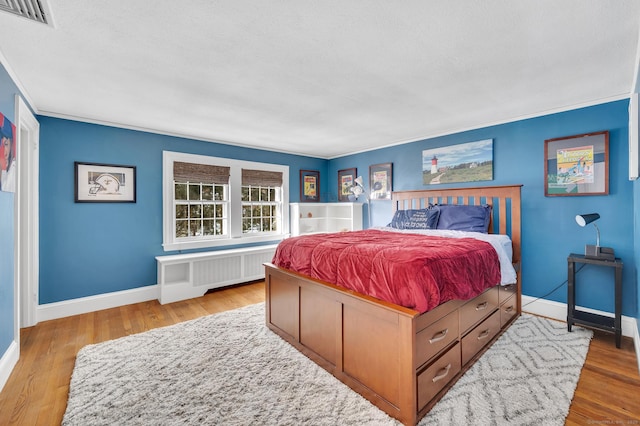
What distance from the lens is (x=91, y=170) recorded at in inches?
143

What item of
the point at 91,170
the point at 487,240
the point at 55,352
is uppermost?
the point at 91,170

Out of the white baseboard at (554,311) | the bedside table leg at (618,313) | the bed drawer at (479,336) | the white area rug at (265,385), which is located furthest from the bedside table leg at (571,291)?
the bed drawer at (479,336)

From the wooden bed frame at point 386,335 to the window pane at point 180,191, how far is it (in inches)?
92.3

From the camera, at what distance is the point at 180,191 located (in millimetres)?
4477

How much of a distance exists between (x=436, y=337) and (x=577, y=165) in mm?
2700

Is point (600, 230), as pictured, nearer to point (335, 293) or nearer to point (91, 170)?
point (335, 293)

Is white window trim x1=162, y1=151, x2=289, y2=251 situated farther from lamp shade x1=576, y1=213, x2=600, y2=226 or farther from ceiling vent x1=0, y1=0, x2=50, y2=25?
lamp shade x1=576, y1=213, x2=600, y2=226

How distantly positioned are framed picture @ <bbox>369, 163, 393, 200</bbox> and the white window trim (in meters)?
1.64

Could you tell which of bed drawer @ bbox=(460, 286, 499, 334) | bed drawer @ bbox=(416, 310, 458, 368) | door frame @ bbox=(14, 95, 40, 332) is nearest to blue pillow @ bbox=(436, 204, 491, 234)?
bed drawer @ bbox=(460, 286, 499, 334)

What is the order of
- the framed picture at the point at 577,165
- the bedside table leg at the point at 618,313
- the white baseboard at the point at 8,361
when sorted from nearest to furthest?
the white baseboard at the point at 8,361 → the bedside table leg at the point at 618,313 → the framed picture at the point at 577,165

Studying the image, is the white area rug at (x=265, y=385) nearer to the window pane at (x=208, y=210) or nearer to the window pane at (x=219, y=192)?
the window pane at (x=208, y=210)

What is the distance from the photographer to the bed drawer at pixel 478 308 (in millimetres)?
2182

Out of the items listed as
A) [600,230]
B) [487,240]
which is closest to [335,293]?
[487,240]

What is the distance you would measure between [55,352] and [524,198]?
5159 millimetres
